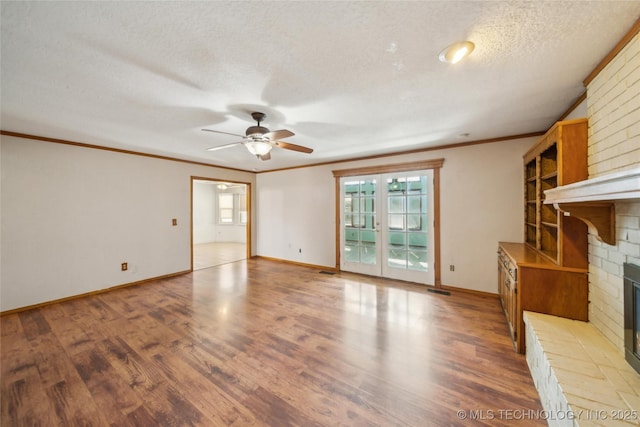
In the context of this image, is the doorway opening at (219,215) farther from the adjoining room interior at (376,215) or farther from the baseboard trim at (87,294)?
the adjoining room interior at (376,215)

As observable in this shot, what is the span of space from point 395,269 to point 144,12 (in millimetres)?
4423

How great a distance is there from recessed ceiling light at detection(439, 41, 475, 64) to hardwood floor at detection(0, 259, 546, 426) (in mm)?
2356

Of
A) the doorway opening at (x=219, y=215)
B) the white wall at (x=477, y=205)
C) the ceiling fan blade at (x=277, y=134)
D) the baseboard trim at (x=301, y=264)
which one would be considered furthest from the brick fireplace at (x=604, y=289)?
the doorway opening at (x=219, y=215)

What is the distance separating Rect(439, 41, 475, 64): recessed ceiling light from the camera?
1.45 meters

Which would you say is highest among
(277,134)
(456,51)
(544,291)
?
(456,51)

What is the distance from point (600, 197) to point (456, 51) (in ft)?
3.71

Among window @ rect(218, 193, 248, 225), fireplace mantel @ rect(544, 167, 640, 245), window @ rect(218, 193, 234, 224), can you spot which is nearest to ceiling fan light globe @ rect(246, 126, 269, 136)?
fireplace mantel @ rect(544, 167, 640, 245)

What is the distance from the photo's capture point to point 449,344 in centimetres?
233

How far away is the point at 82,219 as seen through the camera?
3.69 m

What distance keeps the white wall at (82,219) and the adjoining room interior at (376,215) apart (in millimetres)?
26

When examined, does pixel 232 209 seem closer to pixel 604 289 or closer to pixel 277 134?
pixel 277 134

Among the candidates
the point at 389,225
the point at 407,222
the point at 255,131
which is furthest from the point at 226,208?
the point at 255,131

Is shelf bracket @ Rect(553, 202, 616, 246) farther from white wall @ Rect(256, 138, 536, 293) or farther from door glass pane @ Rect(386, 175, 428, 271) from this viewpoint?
door glass pane @ Rect(386, 175, 428, 271)

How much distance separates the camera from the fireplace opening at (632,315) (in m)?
1.33
